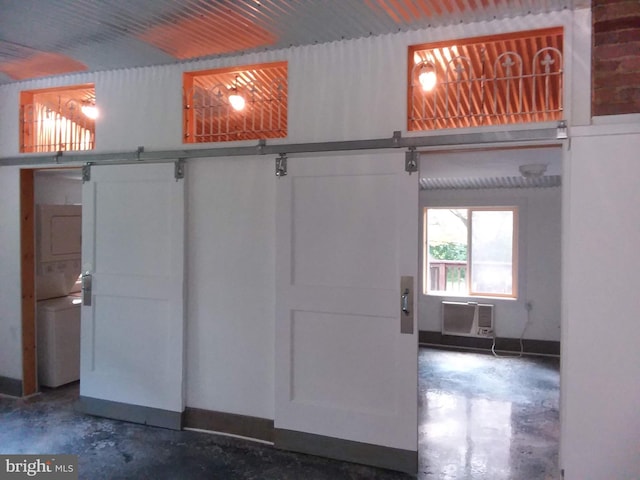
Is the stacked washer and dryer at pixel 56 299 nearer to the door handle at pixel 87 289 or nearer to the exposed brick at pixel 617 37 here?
the door handle at pixel 87 289

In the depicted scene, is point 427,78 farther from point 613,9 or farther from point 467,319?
point 467,319

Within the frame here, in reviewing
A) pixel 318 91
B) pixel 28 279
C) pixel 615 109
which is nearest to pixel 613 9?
pixel 615 109

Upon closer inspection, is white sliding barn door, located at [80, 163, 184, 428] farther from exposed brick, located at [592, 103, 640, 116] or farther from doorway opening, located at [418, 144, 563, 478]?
exposed brick, located at [592, 103, 640, 116]

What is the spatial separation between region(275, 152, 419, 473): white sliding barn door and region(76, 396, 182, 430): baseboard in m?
0.87

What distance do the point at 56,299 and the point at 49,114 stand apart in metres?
1.76

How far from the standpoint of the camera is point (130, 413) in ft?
12.0

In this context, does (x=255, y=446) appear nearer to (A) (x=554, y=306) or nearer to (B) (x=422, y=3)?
(B) (x=422, y=3)

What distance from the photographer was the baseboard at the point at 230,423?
10.9 feet

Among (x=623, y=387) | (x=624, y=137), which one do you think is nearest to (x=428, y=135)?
(x=624, y=137)

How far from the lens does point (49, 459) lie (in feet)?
10.0

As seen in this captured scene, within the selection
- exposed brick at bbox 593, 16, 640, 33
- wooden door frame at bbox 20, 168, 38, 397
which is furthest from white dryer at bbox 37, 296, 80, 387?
exposed brick at bbox 593, 16, 640, 33

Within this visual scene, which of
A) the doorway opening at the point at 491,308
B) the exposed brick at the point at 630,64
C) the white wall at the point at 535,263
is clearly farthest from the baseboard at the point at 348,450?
the white wall at the point at 535,263

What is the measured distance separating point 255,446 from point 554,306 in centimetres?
434

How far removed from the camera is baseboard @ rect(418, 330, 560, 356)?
5.95 metres
